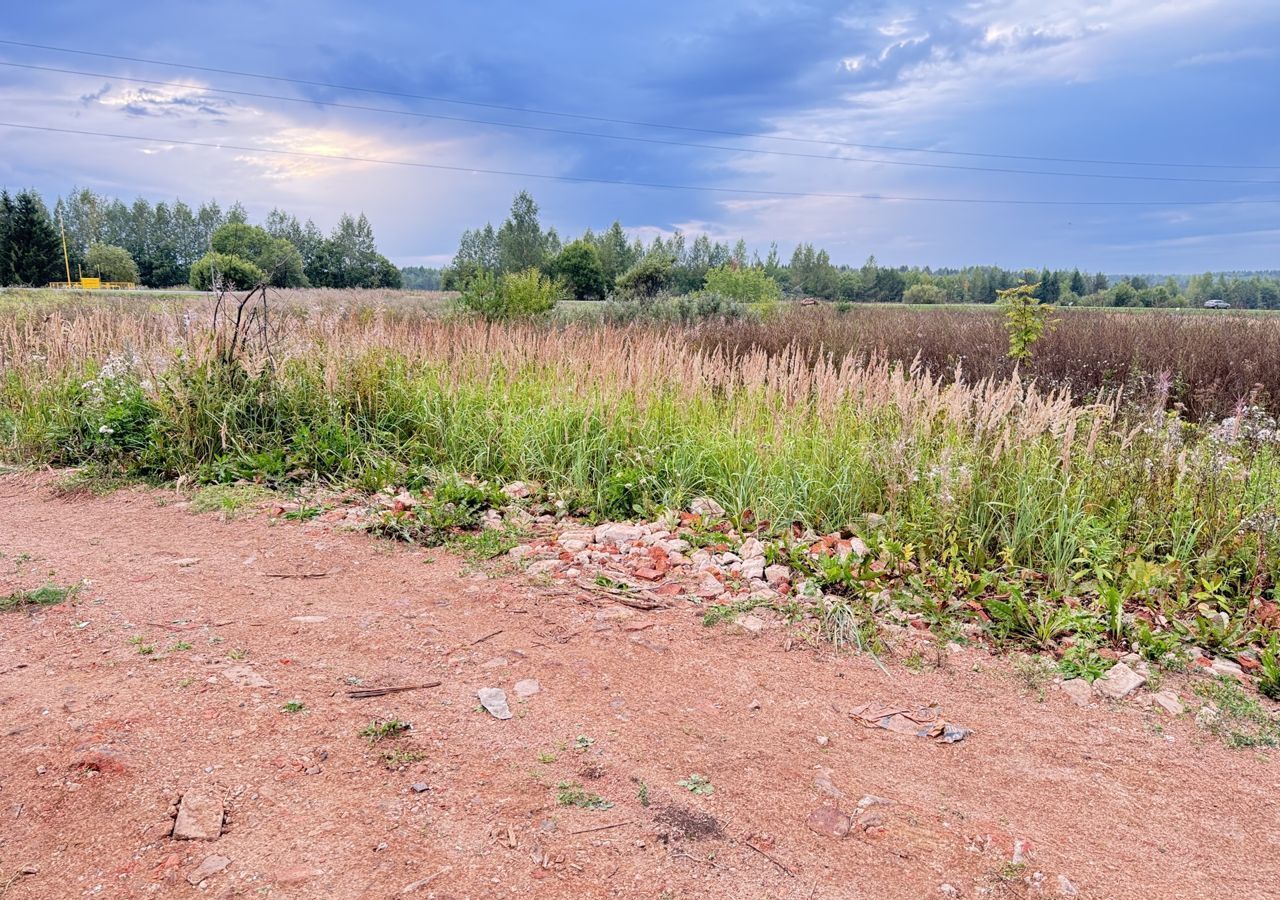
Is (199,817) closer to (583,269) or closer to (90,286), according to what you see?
(90,286)

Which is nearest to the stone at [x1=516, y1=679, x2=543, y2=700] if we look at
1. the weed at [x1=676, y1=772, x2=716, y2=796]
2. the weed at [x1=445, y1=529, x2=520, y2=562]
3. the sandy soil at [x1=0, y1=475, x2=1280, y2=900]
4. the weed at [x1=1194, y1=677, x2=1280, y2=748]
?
the sandy soil at [x1=0, y1=475, x2=1280, y2=900]

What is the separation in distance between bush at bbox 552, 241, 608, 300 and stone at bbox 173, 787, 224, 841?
5556 cm

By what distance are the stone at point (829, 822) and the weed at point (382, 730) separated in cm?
130

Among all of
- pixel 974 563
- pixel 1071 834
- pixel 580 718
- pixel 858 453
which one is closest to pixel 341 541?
pixel 580 718

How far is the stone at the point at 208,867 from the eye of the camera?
1866mm

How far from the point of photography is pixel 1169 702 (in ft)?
9.34

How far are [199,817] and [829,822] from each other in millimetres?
1711

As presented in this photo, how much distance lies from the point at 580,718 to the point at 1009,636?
1954mm

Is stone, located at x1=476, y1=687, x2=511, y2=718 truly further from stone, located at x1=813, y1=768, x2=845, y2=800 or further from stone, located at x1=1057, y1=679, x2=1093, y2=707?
stone, located at x1=1057, y1=679, x2=1093, y2=707

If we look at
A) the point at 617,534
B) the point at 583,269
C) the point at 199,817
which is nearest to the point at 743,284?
the point at 617,534

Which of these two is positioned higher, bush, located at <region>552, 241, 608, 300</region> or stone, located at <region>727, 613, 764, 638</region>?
bush, located at <region>552, 241, 608, 300</region>

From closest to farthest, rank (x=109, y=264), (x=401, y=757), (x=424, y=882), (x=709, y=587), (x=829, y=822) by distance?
(x=424, y=882) < (x=829, y=822) < (x=401, y=757) < (x=709, y=587) < (x=109, y=264)

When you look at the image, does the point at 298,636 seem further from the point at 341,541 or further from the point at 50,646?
the point at 341,541

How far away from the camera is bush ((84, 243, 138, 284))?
2269 inches
